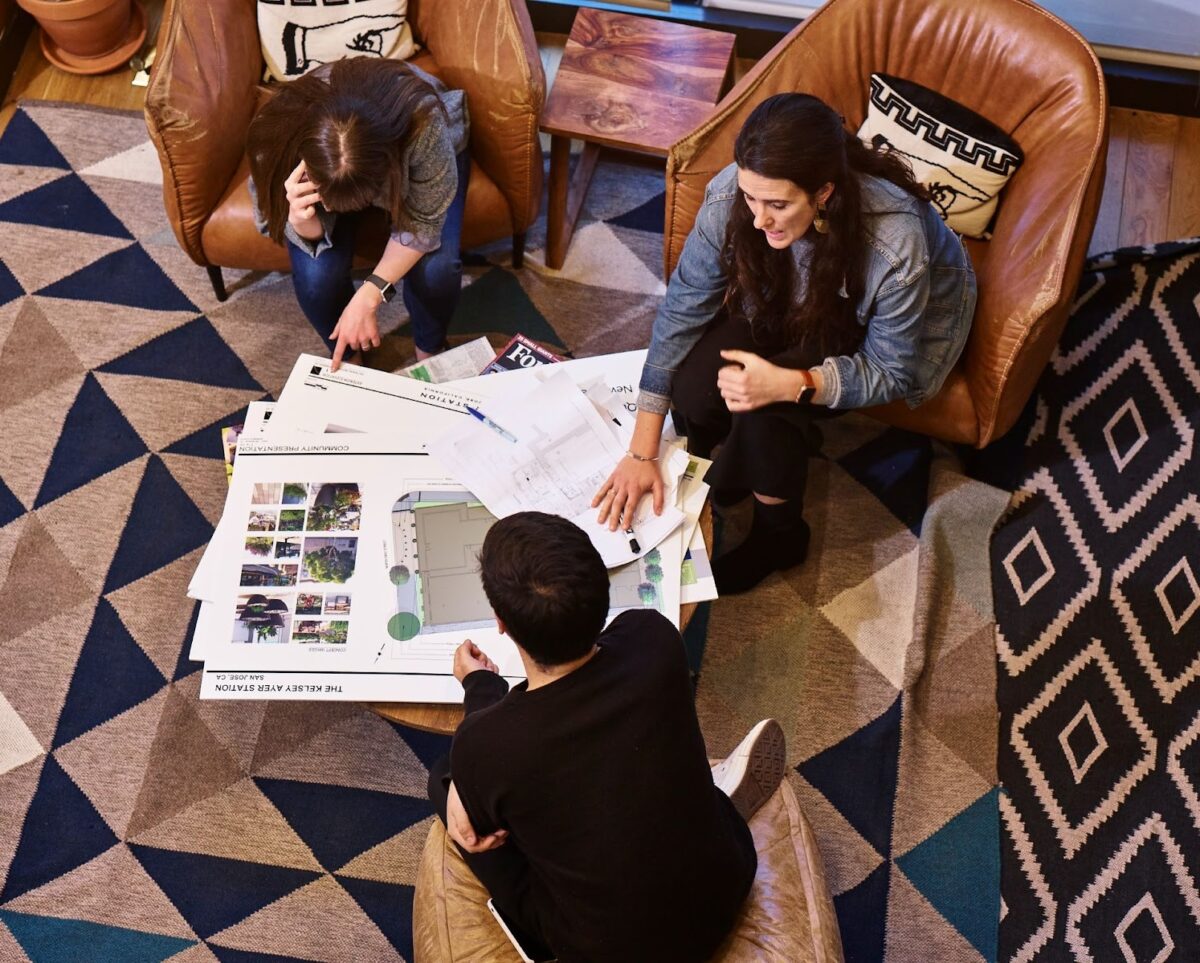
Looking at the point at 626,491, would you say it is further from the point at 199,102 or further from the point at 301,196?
the point at 199,102

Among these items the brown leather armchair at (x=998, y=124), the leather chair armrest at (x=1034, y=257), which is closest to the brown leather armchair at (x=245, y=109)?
the brown leather armchair at (x=998, y=124)

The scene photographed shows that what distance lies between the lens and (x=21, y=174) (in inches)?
109

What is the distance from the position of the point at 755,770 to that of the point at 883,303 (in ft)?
2.45

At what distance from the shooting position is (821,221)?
67.6 inches

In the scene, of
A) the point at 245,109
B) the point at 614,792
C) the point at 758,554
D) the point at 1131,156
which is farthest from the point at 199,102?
the point at 1131,156

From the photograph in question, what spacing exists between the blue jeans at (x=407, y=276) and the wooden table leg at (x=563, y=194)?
0.25 meters

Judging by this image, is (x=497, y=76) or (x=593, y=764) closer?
(x=593, y=764)

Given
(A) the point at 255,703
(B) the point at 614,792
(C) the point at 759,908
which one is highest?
(B) the point at 614,792

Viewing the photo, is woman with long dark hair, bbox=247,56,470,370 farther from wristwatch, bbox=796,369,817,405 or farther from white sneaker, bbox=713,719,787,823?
white sneaker, bbox=713,719,787,823

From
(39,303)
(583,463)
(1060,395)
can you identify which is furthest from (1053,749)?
(39,303)

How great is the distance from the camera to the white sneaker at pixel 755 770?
65.7 inches

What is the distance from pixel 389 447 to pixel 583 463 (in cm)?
33

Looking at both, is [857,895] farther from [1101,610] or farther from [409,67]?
[409,67]

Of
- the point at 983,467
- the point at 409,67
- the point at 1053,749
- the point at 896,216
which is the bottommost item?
the point at 1053,749
